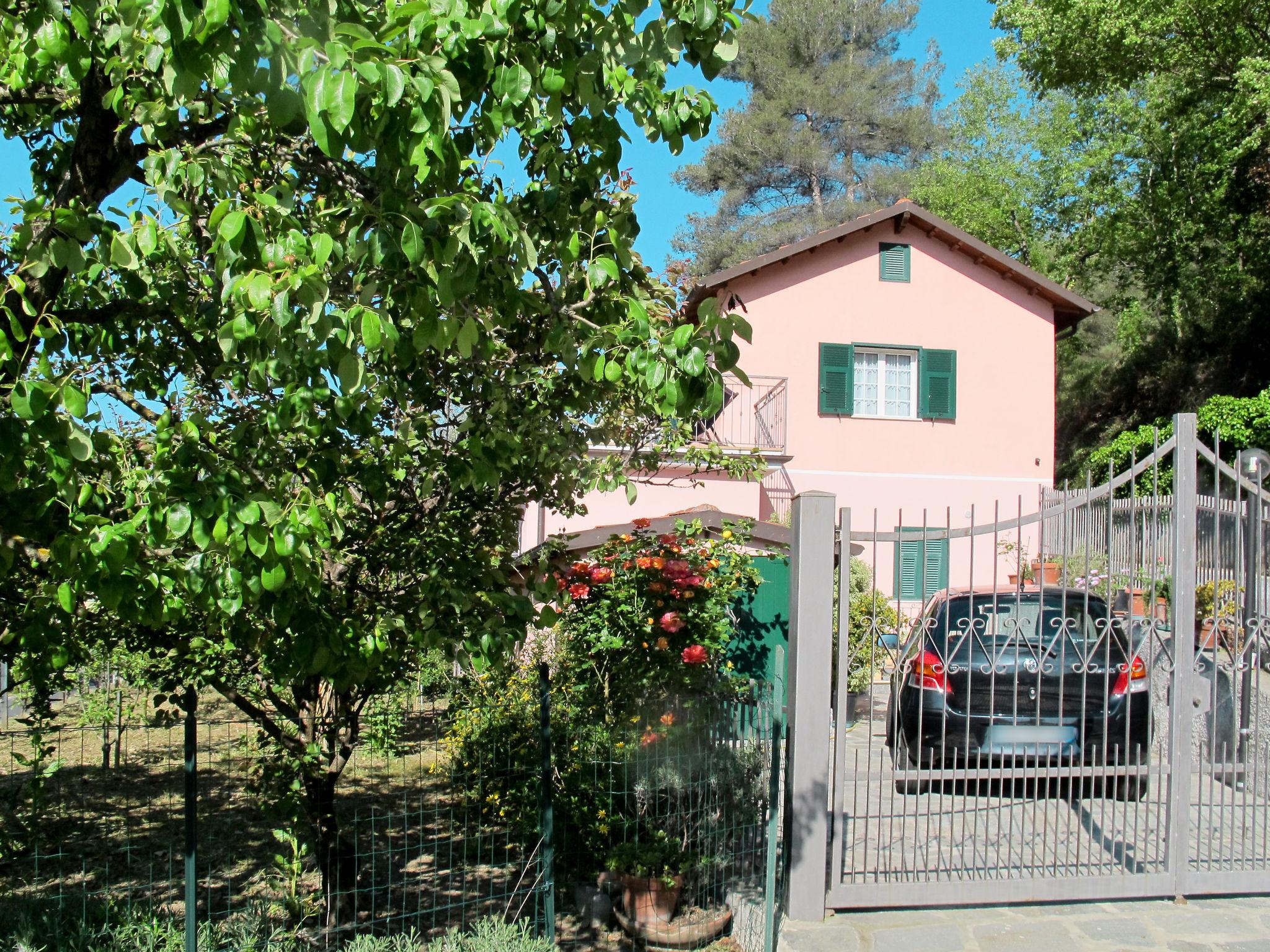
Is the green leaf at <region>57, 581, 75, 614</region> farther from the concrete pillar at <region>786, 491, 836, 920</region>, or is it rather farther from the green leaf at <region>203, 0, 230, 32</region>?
the concrete pillar at <region>786, 491, 836, 920</region>

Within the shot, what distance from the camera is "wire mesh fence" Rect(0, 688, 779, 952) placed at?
5.27m

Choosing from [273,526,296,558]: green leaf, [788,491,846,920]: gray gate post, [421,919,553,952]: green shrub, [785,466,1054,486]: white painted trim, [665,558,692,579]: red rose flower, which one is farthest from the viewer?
[785,466,1054,486]: white painted trim

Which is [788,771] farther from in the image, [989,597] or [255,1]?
[255,1]

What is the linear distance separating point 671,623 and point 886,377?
15851 millimetres

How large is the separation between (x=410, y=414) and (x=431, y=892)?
10.7 feet

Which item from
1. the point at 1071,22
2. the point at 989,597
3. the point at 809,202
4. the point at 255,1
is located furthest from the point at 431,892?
the point at 809,202

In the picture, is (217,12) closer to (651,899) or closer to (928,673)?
(928,673)

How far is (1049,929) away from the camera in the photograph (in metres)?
5.59

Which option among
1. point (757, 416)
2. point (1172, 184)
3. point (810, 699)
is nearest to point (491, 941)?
point (810, 699)

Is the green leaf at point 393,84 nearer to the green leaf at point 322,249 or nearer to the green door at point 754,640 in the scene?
the green leaf at point 322,249

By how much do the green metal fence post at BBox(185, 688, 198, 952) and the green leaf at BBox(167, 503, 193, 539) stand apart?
1.81 metres

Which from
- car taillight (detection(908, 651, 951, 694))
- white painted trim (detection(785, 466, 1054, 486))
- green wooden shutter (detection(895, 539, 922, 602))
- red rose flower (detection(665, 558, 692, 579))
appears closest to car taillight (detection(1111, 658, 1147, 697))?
car taillight (detection(908, 651, 951, 694))

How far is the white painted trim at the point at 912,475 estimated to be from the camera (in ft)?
Result: 69.3

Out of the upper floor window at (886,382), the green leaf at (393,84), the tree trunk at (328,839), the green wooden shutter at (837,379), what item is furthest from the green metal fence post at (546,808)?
the upper floor window at (886,382)
